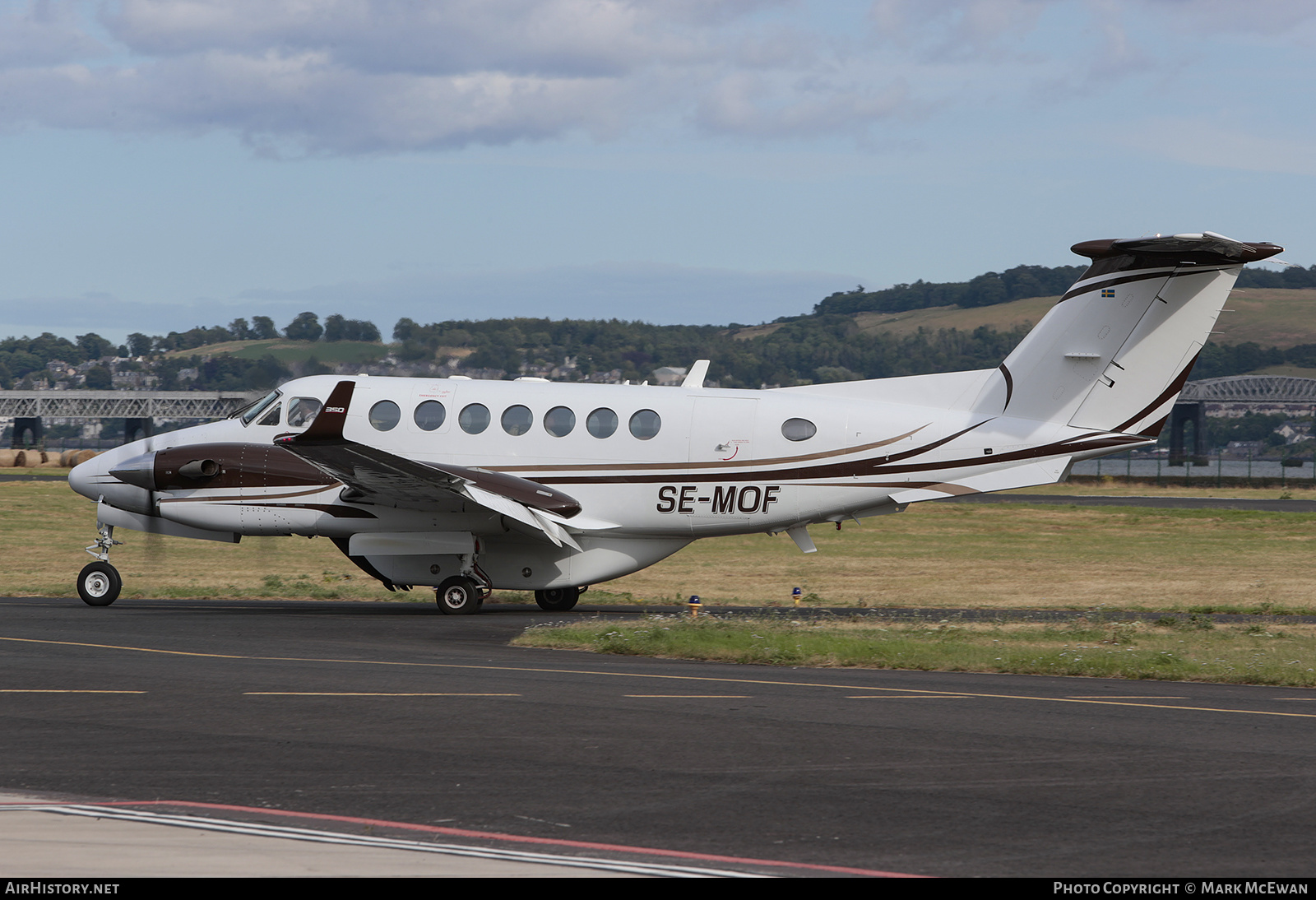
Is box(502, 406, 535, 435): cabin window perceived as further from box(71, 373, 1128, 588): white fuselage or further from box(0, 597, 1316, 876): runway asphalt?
box(0, 597, 1316, 876): runway asphalt

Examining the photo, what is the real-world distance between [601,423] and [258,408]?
6.48 meters

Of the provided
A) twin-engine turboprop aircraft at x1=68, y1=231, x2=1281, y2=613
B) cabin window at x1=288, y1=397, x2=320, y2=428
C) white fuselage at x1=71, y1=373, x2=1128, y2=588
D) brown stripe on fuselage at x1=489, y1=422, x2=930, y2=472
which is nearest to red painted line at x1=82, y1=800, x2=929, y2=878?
twin-engine turboprop aircraft at x1=68, y1=231, x2=1281, y2=613

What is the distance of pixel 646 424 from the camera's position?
75.9 ft

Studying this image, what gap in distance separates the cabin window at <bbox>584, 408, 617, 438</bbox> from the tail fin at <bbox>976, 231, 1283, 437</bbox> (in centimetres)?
656

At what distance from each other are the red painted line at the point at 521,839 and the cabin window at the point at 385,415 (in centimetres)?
1528

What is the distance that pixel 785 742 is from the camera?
10828 millimetres

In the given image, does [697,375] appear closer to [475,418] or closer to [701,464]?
[701,464]

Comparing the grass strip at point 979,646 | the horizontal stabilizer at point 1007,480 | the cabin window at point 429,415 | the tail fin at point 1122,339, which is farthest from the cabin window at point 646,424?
the tail fin at point 1122,339

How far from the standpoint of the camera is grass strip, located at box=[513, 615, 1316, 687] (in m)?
15.8

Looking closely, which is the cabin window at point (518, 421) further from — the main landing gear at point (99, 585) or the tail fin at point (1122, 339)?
the tail fin at point (1122, 339)

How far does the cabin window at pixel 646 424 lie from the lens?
75.9 feet

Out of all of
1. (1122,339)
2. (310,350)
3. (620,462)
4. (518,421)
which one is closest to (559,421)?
(518,421)
